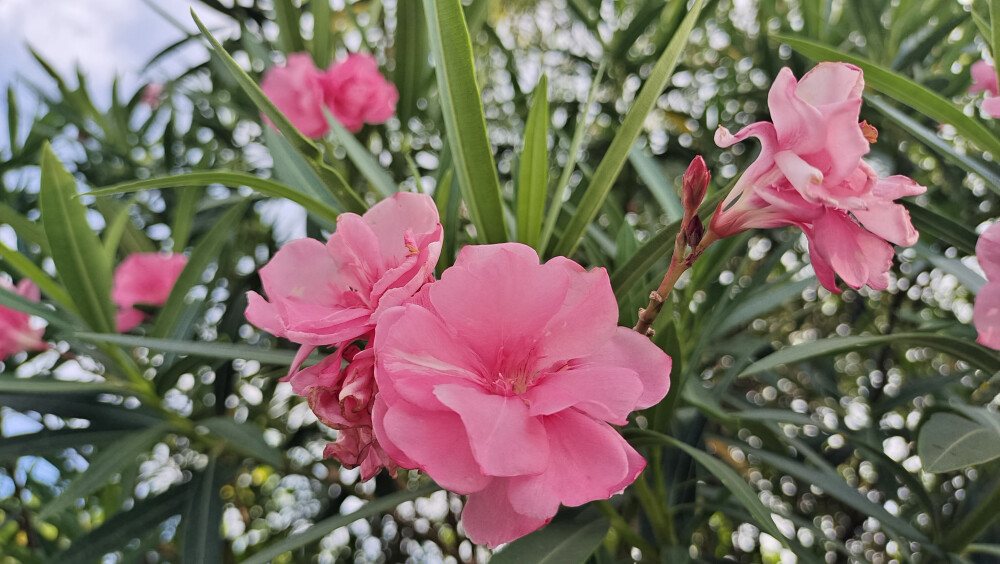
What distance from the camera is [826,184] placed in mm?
446

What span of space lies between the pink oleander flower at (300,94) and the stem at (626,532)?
83cm

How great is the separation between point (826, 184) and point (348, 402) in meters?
0.36

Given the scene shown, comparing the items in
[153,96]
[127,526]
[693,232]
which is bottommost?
[127,526]

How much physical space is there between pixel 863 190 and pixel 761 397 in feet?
4.89

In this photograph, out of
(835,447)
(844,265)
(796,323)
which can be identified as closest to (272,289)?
(844,265)

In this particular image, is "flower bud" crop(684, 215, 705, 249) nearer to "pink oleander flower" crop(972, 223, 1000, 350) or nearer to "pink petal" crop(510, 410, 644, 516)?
"pink petal" crop(510, 410, 644, 516)

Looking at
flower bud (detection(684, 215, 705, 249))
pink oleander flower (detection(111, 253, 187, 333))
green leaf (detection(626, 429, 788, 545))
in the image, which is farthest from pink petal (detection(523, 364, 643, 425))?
pink oleander flower (detection(111, 253, 187, 333))

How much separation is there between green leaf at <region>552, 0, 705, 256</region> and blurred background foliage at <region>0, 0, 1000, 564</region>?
0.01 meters

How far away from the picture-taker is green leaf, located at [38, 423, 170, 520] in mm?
818

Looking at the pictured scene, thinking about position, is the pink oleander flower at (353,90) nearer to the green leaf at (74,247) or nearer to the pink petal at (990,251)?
the green leaf at (74,247)

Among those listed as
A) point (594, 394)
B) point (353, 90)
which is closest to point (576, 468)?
point (594, 394)

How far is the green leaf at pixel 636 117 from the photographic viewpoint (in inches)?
23.7

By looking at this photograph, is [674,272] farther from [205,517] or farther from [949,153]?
[205,517]

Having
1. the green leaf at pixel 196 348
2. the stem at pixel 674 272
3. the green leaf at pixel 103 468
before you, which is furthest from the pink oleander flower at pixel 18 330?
the stem at pixel 674 272
